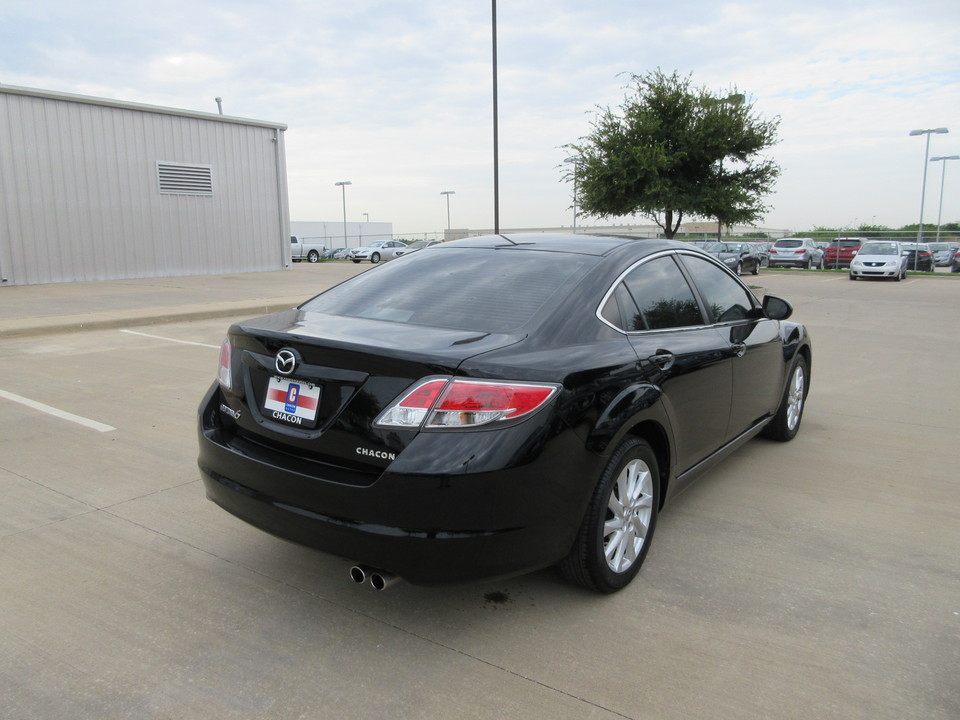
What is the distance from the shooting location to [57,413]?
6.05m

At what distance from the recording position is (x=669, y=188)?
21.5 metres

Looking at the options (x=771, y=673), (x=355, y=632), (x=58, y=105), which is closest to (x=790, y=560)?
(x=771, y=673)

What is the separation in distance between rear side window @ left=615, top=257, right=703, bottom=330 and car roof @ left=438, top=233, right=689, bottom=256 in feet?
0.47

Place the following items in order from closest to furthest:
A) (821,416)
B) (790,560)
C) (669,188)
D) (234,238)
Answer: (790,560)
(821,416)
(669,188)
(234,238)

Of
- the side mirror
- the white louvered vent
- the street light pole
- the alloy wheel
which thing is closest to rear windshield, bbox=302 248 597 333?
the alloy wheel

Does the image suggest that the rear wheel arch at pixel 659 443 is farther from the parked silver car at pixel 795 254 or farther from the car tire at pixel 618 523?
the parked silver car at pixel 795 254

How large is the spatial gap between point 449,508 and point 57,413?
485 cm

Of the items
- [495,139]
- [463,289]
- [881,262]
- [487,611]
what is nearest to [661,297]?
[463,289]

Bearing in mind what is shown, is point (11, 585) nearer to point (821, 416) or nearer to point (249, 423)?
point (249, 423)

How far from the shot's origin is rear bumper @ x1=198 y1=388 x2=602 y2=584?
2.54 meters

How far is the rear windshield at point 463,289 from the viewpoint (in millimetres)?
3152

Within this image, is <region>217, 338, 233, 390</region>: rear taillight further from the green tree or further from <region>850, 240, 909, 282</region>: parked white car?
<region>850, 240, 909, 282</region>: parked white car

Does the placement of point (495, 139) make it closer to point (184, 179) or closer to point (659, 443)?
point (184, 179)

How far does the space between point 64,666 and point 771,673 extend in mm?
2513
